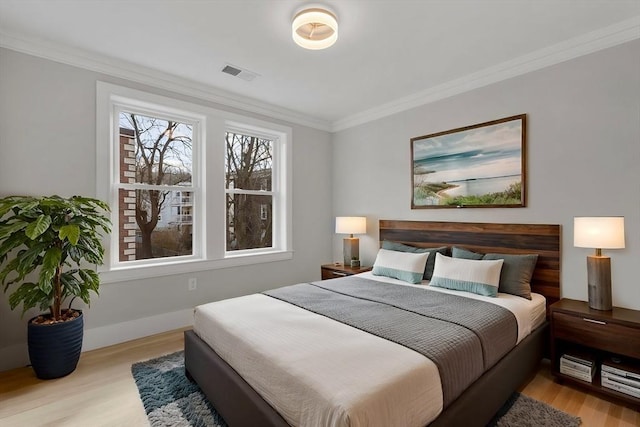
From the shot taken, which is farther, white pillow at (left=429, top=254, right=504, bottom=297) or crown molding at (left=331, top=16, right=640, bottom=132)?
white pillow at (left=429, top=254, right=504, bottom=297)

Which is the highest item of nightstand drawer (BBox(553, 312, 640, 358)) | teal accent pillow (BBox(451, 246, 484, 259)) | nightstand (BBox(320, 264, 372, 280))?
teal accent pillow (BBox(451, 246, 484, 259))

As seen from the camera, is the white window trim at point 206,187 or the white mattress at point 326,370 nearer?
the white mattress at point 326,370

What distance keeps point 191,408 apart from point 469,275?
90.0 inches

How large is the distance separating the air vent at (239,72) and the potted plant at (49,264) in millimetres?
1638

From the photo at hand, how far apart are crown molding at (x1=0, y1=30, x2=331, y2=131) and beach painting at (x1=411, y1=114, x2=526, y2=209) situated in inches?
74.4

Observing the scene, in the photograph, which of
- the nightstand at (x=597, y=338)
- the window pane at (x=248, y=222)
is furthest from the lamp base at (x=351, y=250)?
the nightstand at (x=597, y=338)

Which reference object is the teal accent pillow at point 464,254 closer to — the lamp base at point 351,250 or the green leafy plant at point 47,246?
the lamp base at point 351,250

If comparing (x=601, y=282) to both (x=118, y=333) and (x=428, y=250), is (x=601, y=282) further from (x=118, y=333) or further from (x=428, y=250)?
(x=118, y=333)

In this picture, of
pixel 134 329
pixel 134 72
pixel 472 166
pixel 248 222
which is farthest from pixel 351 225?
pixel 134 72

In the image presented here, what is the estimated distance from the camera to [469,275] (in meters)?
2.62

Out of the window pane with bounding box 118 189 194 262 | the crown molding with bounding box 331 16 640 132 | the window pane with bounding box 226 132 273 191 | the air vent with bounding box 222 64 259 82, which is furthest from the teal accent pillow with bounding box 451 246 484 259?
the window pane with bounding box 118 189 194 262

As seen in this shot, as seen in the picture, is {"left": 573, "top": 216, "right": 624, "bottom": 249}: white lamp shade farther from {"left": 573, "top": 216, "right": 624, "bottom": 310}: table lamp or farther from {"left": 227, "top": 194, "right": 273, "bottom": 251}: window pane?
{"left": 227, "top": 194, "right": 273, "bottom": 251}: window pane

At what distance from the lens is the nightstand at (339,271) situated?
12.3 ft

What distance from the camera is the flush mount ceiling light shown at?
2.06 metres
